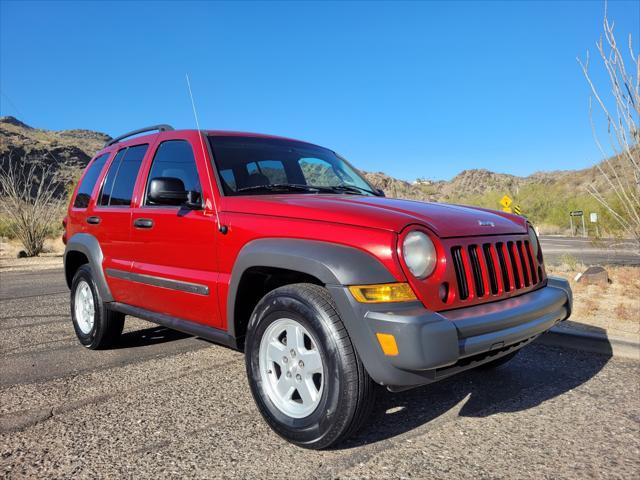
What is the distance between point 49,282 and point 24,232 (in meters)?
8.97

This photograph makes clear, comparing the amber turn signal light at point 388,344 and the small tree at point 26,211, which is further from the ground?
the small tree at point 26,211

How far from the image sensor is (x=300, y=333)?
2.79 m

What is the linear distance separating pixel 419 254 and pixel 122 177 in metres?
3.13

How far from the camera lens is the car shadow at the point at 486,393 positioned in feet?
10.3

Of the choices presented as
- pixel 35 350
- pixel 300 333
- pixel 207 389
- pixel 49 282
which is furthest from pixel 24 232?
pixel 300 333

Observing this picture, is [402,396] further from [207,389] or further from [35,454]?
[35,454]

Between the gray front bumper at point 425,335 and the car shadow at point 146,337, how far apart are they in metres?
3.36

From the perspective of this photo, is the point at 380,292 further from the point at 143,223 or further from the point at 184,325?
the point at 143,223

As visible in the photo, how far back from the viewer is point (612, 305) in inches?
259

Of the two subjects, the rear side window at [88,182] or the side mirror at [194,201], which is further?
the rear side window at [88,182]

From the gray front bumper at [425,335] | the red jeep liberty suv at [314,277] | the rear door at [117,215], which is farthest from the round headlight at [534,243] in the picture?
the rear door at [117,215]

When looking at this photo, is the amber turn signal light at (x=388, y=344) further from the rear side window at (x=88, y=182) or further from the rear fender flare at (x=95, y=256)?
the rear side window at (x=88, y=182)

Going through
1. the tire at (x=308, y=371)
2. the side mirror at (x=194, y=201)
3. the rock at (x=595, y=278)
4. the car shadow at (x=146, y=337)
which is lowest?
the rock at (x=595, y=278)

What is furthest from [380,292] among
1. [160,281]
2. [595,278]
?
[595,278]
